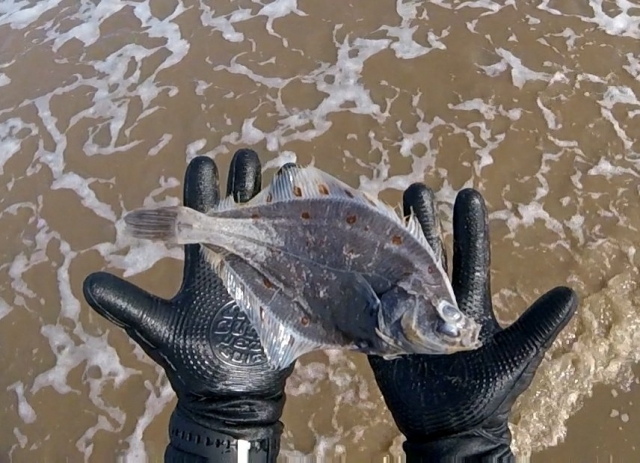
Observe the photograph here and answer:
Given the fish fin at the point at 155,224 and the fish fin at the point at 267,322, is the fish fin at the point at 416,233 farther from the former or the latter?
the fish fin at the point at 155,224

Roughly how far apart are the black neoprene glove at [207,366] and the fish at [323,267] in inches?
13.7

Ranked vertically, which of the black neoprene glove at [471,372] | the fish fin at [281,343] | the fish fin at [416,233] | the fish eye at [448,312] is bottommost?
the black neoprene glove at [471,372]

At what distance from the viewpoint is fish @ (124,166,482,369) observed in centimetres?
285

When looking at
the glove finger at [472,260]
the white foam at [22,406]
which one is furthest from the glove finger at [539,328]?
the white foam at [22,406]

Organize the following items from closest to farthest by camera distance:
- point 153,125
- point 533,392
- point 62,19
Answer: point 533,392 < point 153,125 < point 62,19

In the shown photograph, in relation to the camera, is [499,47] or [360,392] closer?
[360,392]

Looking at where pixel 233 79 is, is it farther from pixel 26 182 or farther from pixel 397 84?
pixel 26 182

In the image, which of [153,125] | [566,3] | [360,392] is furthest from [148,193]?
[566,3]

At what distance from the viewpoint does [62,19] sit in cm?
842

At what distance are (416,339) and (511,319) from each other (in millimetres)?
2939

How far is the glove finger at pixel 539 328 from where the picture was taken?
3234 mm

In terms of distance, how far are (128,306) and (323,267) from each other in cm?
125

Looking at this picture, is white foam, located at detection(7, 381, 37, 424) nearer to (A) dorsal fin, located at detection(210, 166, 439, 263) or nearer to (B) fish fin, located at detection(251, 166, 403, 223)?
(A) dorsal fin, located at detection(210, 166, 439, 263)

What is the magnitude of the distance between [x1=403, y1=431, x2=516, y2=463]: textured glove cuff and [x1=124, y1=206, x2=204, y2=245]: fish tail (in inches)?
71.8
